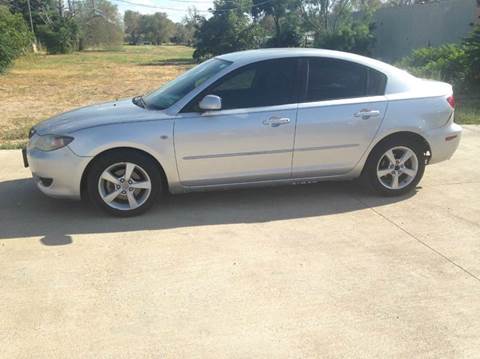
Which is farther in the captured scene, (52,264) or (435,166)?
(435,166)

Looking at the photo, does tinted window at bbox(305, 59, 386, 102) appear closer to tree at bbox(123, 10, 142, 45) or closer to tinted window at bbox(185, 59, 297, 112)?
tinted window at bbox(185, 59, 297, 112)

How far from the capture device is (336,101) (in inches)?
205

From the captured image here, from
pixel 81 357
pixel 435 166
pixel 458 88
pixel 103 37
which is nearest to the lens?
pixel 81 357

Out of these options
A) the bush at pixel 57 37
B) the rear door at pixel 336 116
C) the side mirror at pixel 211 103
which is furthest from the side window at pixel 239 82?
the bush at pixel 57 37

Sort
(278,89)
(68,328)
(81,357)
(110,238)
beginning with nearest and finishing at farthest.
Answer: (81,357), (68,328), (110,238), (278,89)

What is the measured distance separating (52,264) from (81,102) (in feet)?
37.7

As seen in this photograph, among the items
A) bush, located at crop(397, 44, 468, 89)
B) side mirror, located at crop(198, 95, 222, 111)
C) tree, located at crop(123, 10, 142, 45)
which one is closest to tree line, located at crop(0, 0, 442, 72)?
bush, located at crop(397, 44, 468, 89)

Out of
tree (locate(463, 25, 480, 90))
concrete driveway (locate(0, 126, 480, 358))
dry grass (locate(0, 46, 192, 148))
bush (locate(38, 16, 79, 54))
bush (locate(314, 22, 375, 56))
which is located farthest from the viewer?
bush (locate(38, 16, 79, 54))

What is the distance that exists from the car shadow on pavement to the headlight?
0.71 metres

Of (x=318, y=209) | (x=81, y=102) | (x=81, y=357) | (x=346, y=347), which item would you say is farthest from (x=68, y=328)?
(x=81, y=102)

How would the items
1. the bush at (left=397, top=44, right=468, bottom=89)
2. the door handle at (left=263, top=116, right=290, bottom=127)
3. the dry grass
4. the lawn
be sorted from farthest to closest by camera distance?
the bush at (left=397, top=44, right=468, bottom=89) < the dry grass < the lawn < the door handle at (left=263, top=116, right=290, bottom=127)

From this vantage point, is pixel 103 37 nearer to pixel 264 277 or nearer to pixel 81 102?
pixel 81 102

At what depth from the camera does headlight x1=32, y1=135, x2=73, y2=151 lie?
Result: 15.7 ft

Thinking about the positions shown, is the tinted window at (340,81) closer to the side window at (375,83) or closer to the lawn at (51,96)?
the side window at (375,83)
